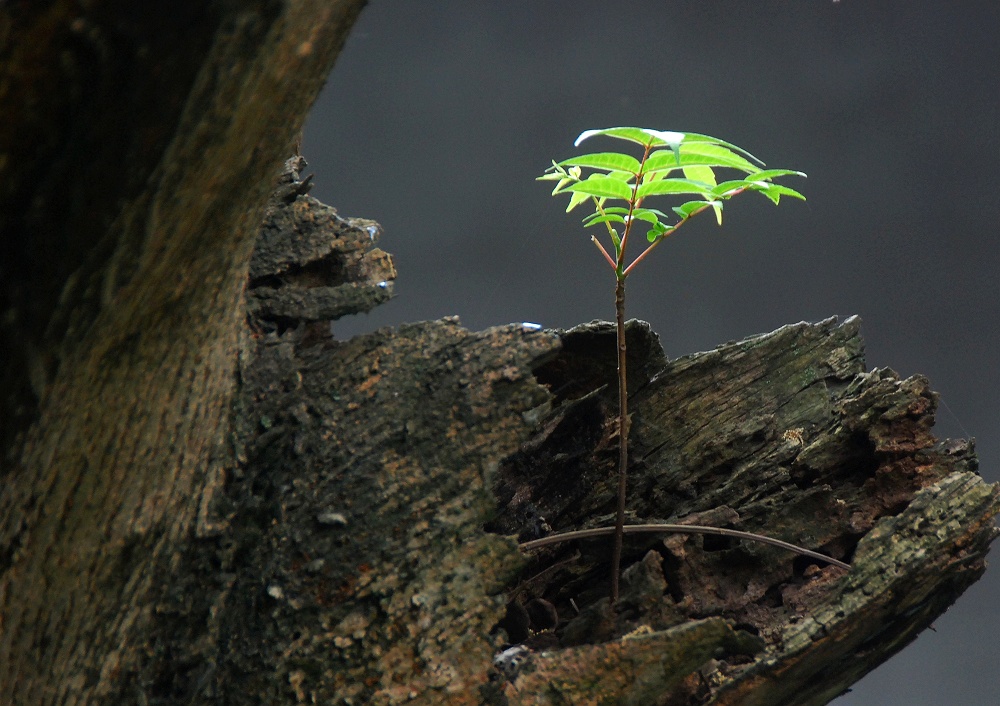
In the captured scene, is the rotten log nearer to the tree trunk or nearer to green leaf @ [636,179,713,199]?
the tree trunk

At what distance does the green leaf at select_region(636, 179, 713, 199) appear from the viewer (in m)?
1.13

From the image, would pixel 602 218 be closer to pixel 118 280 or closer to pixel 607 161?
pixel 607 161

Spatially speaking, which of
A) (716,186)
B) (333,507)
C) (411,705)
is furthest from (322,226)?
(411,705)

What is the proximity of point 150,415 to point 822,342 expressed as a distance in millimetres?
1173

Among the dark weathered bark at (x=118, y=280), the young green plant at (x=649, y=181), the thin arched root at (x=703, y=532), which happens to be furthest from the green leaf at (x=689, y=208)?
the dark weathered bark at (x=118, y=280)

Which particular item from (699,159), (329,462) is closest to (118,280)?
(329,462)

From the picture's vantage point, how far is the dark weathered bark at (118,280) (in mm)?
563

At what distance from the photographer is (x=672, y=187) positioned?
1157mm

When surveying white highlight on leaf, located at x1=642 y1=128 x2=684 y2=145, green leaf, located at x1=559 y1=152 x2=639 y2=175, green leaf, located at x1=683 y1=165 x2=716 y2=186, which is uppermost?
green leaf, located at x1=683 y1=165 x2=716 y2=186

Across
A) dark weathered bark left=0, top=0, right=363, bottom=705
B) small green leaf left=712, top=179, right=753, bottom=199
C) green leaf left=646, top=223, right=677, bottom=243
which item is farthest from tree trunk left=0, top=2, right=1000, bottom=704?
small green leaf left=712, top=179, right=753, bottom=199

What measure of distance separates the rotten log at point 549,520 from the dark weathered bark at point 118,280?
0.10 m

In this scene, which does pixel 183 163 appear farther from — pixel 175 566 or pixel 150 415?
pixel 175 566

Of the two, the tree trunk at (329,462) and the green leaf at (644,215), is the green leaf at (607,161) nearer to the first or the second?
the green leaf at (644,215)

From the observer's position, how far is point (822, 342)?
4.99 feet
